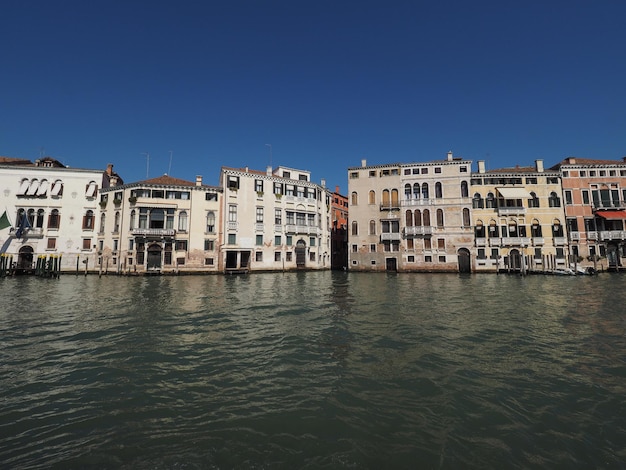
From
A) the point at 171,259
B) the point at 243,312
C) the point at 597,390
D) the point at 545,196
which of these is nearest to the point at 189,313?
the point at 243,312

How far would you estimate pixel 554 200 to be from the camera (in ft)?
120

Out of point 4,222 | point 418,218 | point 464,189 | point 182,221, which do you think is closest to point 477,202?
point 464,189

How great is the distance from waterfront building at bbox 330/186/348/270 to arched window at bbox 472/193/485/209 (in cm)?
1996

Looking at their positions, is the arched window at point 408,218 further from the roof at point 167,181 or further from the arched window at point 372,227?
the roof at point 167,181

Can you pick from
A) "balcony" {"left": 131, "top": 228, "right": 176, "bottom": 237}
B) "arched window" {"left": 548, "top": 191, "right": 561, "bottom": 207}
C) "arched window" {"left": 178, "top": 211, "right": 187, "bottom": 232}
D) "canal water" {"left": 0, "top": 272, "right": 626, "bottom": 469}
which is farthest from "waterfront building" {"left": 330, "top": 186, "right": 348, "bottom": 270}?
"canal water" {"left": 0, "top": 272, "right": 626, "bottom": 469}

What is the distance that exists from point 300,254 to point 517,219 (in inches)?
992

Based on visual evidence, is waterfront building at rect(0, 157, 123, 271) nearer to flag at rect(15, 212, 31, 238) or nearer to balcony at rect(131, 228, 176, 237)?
flag at rect(15, 212, 31, 238)

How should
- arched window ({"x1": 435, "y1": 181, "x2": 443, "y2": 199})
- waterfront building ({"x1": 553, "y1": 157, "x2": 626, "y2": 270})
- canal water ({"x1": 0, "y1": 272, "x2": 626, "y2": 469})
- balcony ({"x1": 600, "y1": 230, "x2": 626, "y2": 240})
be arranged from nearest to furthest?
canal water ({"x1": 0, "y1": 272, "x2": 626, "y2": 469})
balcony ({"x1": 600, "y1": 230, "x2": 626, "y2": 240})
waterfront building ({"x1": 553, "y1": 157, "x2": 626, "y2": 270})
arched window ({"x1": 435, "y1": 181, "x2": 443, "y2": 199})

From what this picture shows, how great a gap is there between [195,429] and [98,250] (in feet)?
124

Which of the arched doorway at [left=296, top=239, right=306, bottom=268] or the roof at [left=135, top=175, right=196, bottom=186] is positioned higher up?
the roof at [left=135, top=175, right=196, bottom=186]

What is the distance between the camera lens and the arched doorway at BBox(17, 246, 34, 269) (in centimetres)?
3338

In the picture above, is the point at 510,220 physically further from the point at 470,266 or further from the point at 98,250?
the point at 98,250

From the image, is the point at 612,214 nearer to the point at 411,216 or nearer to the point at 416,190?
the point at 416,190

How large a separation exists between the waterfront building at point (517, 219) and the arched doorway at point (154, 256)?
34591 mm
